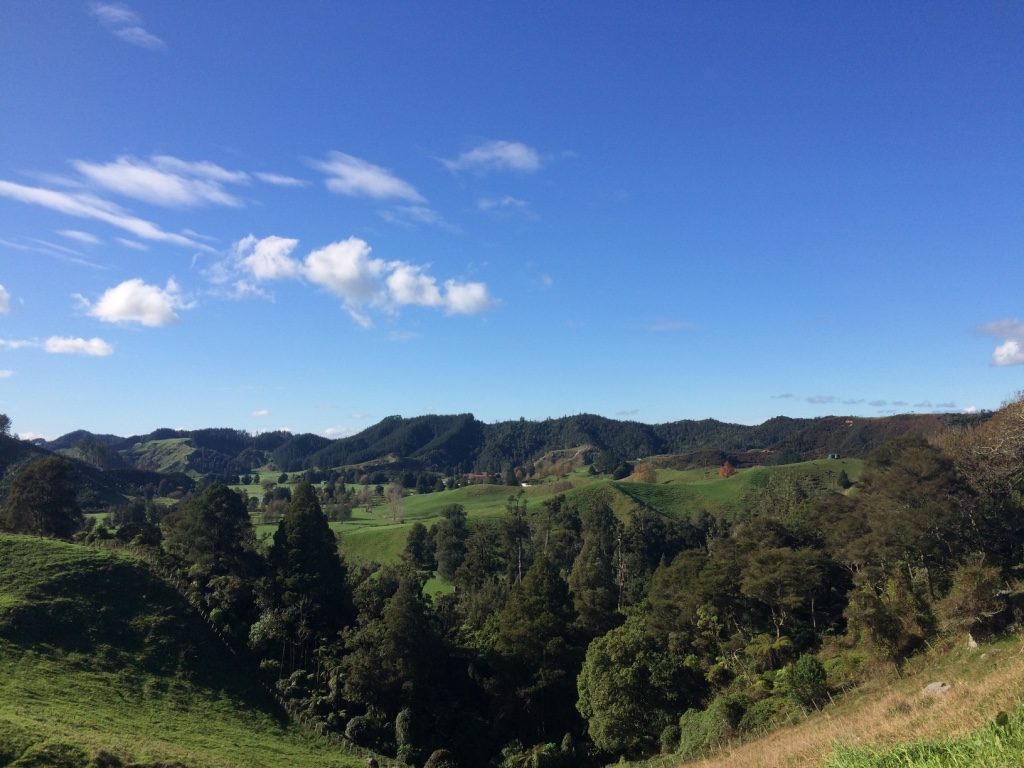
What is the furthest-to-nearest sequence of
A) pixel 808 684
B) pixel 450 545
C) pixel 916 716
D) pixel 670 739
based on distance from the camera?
pixel 450 545 → pixel 670 739 → pixel 808 684 → pixel 916 716

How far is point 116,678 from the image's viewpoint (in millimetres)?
29719

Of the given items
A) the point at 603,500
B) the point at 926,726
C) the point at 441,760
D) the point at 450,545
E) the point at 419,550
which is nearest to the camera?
the point at 926,726

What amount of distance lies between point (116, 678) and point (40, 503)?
29.7 m

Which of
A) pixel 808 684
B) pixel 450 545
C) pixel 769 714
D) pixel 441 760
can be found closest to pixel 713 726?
pixel 769 714

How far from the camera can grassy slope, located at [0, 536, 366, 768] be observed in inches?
824

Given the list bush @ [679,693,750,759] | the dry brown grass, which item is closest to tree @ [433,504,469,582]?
bush @ [679,693,750,759]

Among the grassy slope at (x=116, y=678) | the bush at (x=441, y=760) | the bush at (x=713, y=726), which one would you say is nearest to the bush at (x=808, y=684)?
the bush at (x=713, y=726)

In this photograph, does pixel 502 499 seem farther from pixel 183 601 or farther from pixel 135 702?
pixel 135 702

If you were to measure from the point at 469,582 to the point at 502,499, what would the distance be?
67992 millimetres

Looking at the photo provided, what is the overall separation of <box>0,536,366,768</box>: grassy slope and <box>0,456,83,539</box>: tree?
38.9ft

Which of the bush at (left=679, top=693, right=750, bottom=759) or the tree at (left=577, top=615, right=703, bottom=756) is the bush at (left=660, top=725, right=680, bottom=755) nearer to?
the tree at (left=577, top=615, right=703, bottom=756)

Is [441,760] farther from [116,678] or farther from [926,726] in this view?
[926,726]

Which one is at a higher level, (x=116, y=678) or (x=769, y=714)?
(x=769, y=714)

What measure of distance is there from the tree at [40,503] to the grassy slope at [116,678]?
38.9 feet
